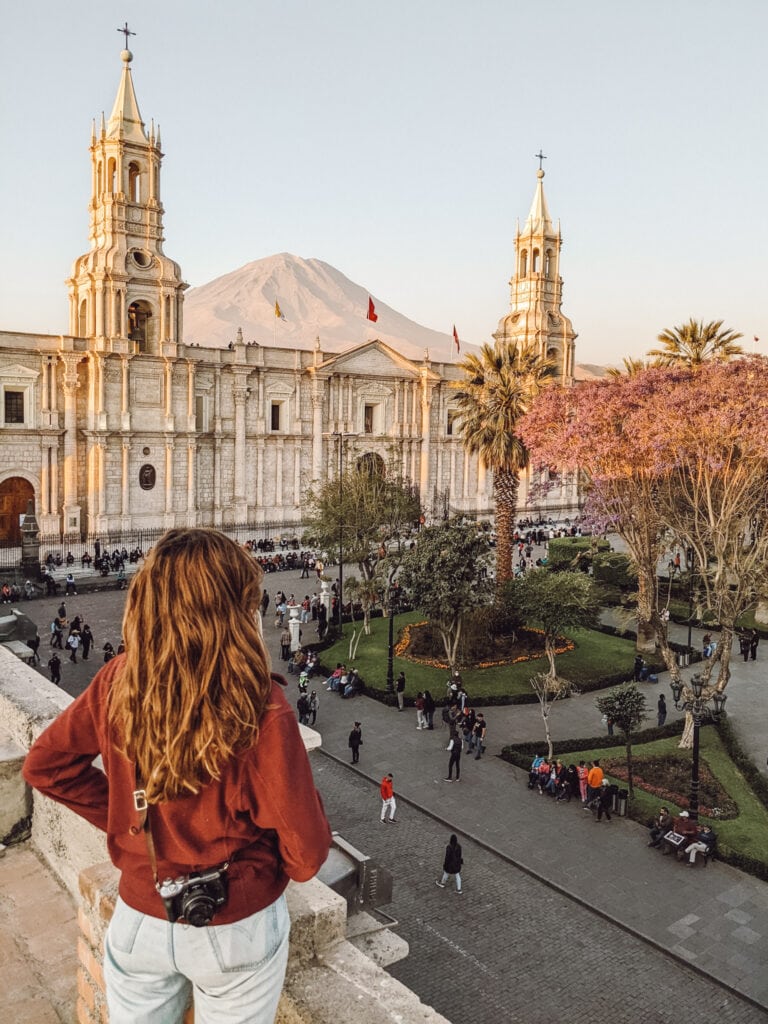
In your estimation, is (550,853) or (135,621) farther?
(550,853)

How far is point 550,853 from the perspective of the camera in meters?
13.1

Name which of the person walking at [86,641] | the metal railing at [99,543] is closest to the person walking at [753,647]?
the person walking at [86,641]

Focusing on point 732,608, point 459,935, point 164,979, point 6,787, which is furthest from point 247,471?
point 164,979

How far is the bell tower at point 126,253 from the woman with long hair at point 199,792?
39.2 metres

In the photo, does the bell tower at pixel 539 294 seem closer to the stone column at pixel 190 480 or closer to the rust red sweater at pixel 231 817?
the stone column at pixel 190 480

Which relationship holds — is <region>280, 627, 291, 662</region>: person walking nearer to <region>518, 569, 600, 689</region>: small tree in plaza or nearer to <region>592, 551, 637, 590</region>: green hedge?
<region>518, 569, 600, 689</region>: small tree in plaza

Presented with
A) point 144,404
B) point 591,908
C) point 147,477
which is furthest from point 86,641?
point 144,404

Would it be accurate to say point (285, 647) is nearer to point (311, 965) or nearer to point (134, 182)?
point (311, 965)

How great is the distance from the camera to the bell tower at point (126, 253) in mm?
39125

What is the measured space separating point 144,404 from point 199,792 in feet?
132

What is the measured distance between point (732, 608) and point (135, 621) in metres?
16.3

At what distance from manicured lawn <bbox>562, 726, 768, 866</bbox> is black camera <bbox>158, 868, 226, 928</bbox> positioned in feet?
42.3

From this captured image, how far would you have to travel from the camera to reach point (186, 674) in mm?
2209

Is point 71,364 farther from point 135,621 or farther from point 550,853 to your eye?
point 135,621
